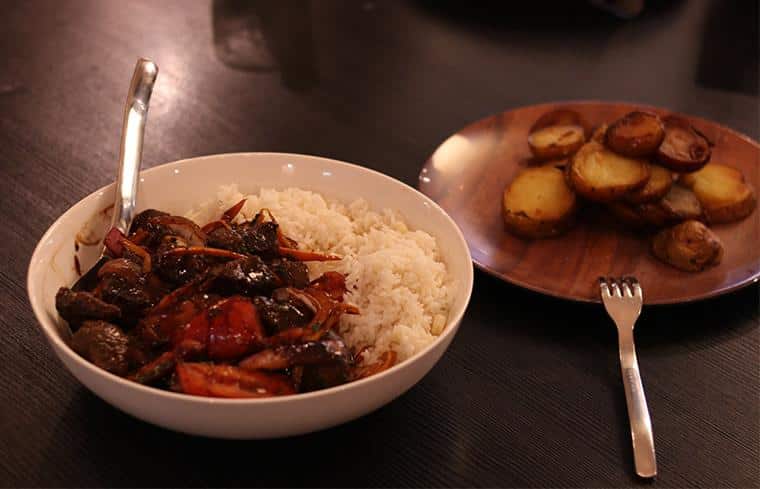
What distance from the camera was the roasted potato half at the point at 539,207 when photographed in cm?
166

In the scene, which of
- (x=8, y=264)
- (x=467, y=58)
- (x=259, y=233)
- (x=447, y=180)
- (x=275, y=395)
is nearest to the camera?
(x=275, y=395)

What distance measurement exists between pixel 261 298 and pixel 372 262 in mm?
209

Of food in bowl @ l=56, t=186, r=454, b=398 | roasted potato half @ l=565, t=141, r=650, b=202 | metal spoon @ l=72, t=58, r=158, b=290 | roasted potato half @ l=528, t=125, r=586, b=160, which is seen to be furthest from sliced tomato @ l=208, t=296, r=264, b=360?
roasted potato half @ l=528, t=125, r=586, b=160

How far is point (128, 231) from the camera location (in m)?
1.39

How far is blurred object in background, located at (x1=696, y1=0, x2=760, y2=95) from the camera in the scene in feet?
8.13

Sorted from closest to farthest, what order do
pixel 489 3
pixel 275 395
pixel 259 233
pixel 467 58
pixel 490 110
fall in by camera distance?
pixel 275 395
pixel 259 233
pixel 490 110
pixel 467 58
pixel 489 3

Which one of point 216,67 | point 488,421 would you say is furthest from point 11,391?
point 216,67

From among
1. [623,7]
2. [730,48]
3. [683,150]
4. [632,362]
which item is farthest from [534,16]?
[632,362]

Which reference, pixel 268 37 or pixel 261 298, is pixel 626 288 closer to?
pixel 261 298

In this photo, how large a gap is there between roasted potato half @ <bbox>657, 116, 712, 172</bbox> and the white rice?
597 millimetres

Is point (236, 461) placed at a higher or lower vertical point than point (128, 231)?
lower

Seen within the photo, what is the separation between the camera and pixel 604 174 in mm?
1652

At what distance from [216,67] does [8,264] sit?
102 cm

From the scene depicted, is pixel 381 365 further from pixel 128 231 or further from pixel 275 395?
pixel 128 231
